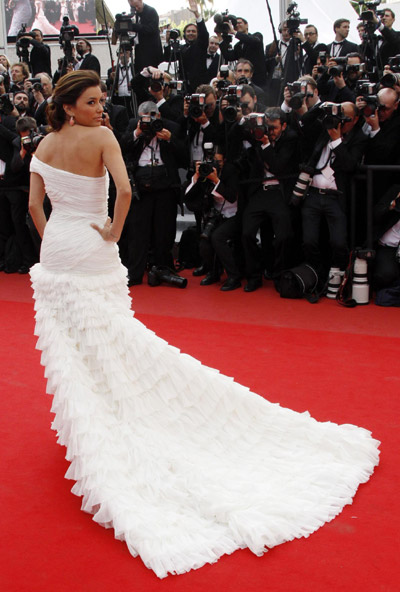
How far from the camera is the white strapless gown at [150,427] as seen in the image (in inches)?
111

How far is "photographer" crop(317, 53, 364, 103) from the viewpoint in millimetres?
6941

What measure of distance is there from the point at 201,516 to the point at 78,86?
174cm

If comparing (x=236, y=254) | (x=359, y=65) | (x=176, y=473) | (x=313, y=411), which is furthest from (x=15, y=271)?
(x=176, y=473)

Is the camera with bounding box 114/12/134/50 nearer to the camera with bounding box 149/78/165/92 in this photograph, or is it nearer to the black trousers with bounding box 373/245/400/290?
the camera with bounding box 149/78/165/92

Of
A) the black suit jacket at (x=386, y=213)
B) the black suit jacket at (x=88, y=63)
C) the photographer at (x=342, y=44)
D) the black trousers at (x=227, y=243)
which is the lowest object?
the black trousers at (x=227, y=243)

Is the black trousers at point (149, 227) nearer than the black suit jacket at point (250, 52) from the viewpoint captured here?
Yes

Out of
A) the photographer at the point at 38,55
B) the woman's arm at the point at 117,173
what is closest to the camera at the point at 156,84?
the photographer at the point at 38,55

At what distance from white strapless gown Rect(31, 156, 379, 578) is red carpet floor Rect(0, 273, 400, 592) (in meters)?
0.13

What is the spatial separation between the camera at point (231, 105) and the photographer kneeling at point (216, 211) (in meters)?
0.28

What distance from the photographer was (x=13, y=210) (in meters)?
7.98

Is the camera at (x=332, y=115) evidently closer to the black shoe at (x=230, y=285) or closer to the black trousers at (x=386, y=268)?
the black trousers at (x=386, y=268)

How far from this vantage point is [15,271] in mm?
8109

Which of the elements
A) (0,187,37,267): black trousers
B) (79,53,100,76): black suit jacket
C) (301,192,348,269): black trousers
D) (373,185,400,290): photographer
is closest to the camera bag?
(301,192,348,269): black trousers

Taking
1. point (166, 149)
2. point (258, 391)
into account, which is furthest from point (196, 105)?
point (258, 391)
